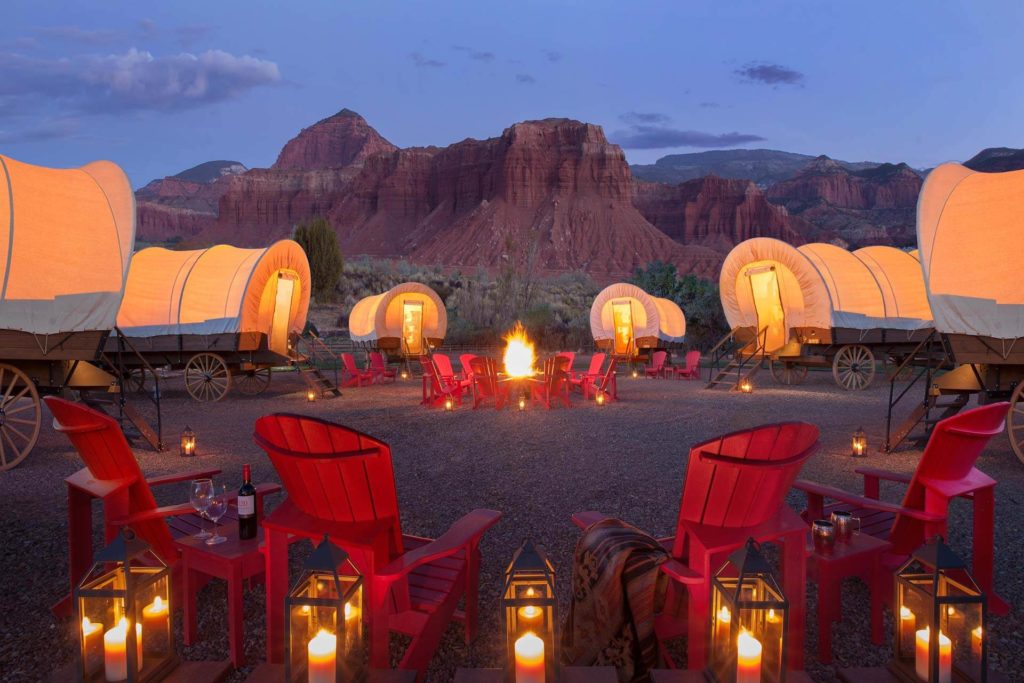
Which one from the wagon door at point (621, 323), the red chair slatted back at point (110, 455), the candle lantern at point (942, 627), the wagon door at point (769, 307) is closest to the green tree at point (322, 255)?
the wagon door at point (621, 323)

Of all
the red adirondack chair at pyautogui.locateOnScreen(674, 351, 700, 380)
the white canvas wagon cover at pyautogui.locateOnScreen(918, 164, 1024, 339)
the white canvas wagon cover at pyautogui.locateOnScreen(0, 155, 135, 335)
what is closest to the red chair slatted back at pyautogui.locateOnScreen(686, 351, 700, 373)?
the red adirondack chair at pyautogui.locateOnScreen(674, 351, 700, 380)

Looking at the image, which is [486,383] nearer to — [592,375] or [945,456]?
[592,375]

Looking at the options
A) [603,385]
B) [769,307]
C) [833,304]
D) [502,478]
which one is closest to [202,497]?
[502,478]

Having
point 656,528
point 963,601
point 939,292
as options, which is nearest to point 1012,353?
point 939,292

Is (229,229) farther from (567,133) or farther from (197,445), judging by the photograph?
(197,445)

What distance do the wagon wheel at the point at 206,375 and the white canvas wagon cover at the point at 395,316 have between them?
21.9ft

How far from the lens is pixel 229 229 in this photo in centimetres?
8625

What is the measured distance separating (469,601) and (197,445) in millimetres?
6084

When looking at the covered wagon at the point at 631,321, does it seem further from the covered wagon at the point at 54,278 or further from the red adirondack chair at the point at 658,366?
the covered wagon at the point at 54,278

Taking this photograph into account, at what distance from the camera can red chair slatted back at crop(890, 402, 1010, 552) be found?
301cm

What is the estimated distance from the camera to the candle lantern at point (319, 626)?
5.32ft

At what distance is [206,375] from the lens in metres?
12.1

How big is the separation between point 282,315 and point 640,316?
34.4 feet

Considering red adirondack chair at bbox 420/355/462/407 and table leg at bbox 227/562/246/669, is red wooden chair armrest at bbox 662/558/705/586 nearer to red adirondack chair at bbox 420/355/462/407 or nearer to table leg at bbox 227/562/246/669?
table leg at bbox 227/562/246/669
